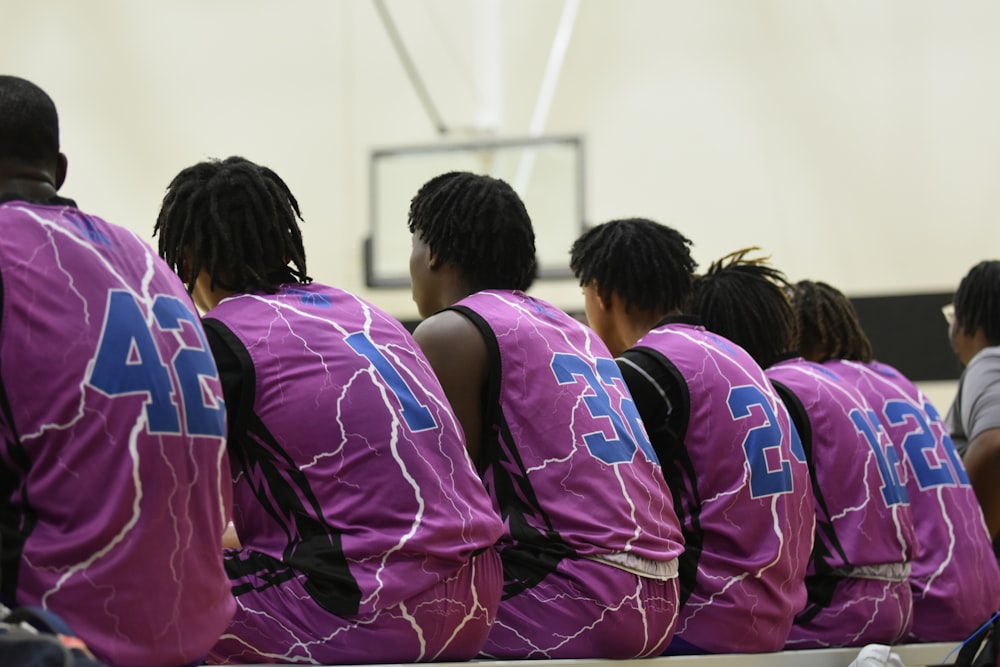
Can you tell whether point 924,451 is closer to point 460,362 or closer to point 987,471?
point 987,471

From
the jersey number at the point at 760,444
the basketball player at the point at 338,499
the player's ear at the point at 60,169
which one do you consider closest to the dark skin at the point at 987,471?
the jersey number at the point at 760,444

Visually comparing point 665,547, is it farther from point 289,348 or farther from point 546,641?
point 289,348

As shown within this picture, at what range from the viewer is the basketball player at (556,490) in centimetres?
201

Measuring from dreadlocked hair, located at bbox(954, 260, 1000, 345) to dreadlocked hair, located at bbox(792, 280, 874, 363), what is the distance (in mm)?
635

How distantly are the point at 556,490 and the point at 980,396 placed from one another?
70.3 inches

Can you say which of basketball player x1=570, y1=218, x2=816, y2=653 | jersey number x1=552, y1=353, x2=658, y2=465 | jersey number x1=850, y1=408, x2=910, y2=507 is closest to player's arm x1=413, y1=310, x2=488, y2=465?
jersey number x1=552, y1=353, x2=658, y2=465

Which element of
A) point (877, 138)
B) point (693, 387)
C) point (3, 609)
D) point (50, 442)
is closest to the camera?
point (3, 609)

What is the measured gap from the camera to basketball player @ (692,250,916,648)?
2.58 m

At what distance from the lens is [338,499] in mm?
1726

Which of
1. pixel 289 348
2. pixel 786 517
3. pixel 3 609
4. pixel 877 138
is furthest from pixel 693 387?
pixel 877 138

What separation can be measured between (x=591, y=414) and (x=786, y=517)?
1.66 feet

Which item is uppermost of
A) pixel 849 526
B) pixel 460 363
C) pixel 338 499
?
pixel 460 363

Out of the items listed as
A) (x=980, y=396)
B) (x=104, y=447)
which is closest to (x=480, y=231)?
(x=104, y=447)

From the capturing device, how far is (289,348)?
174 cm
